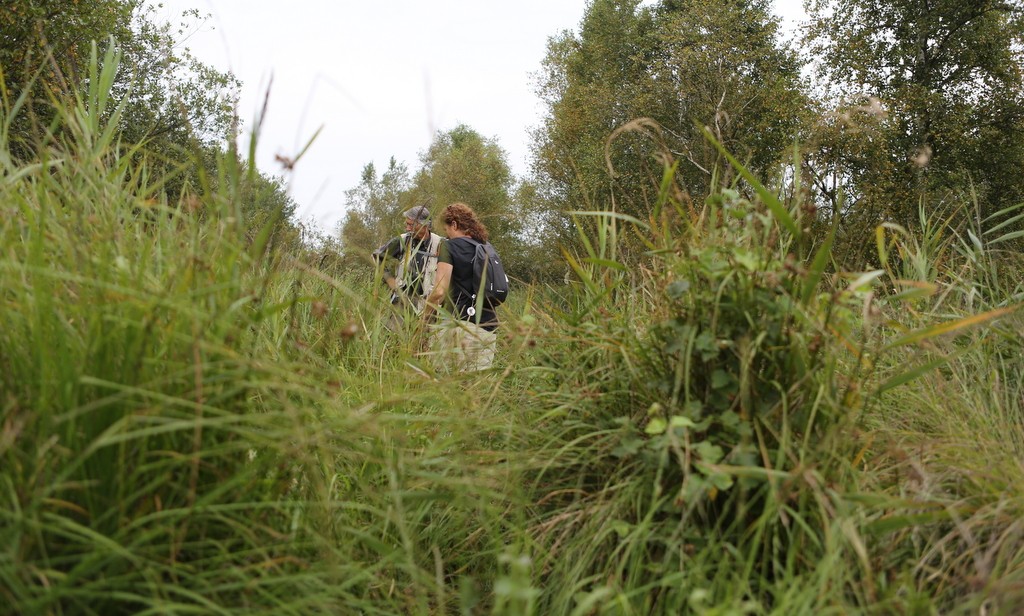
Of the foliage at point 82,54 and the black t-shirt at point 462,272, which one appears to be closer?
the black t-shirt at point 462,272

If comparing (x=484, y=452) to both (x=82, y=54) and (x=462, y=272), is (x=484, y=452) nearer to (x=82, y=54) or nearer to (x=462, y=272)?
(x=462, y=272)

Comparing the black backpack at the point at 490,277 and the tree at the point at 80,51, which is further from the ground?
the tree at the point at 80,51

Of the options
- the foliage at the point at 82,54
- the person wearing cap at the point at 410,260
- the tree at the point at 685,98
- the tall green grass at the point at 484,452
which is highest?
the tree at the point at 685,98

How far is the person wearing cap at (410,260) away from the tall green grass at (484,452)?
0.59m

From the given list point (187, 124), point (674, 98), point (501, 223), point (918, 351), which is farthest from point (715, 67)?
point (187, 124)

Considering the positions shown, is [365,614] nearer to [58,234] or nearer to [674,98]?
[58,234]

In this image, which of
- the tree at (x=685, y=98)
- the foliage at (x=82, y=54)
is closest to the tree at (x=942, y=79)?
the tree at (x=685, y=98)

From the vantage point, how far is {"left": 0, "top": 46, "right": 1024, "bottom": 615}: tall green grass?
53.9 inches

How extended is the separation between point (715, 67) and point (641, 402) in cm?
2067

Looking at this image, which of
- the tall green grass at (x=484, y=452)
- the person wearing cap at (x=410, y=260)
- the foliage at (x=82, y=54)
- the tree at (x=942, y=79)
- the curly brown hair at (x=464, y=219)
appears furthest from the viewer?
the tree at (x=942, y=79)

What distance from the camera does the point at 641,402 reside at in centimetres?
208

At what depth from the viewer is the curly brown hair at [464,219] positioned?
16.7 feet

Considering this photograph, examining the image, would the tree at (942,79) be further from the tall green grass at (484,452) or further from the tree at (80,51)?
the tall green grass at (484,452)

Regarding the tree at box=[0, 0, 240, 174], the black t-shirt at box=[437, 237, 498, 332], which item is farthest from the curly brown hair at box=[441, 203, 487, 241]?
the tree at box=[0, 0, 240, 174]
